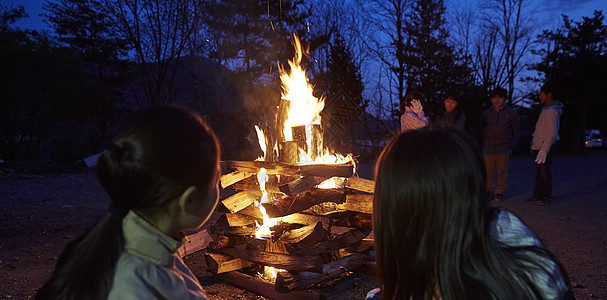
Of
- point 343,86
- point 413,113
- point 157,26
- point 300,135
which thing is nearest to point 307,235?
point 300,135

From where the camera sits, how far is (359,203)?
151 inches

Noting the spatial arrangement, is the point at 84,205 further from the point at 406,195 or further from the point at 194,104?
the point at 194,104

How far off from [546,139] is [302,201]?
567cm

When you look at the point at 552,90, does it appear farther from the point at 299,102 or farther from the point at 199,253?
the point at 199,253

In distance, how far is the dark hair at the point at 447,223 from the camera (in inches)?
47.4

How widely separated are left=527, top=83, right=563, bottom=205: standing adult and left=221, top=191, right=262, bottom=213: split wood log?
5.65 meters

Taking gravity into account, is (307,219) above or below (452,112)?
below

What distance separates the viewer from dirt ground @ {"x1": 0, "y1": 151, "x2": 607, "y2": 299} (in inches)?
154

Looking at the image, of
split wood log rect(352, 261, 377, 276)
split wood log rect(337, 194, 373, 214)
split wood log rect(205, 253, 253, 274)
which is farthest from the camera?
split wood log rect(352, 261, 377, 276)

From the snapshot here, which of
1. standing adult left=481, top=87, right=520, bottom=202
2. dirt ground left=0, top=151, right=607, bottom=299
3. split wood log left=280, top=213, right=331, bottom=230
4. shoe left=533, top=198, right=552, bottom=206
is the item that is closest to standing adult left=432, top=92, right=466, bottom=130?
A: standing adult left=481, top=87, right=520, bottom=202

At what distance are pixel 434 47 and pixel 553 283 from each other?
22.1m

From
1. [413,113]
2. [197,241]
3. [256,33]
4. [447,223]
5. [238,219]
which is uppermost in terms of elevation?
[256,33]

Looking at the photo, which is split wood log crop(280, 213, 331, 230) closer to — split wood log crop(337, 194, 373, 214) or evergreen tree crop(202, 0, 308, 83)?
split wood log crop(337, 194, 373, 214)

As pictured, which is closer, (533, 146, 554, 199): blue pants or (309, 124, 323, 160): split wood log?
(309, 124, 323, 160): split wood log
